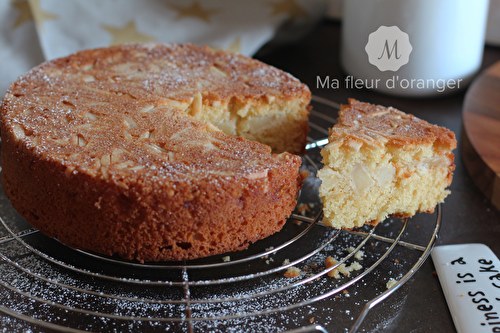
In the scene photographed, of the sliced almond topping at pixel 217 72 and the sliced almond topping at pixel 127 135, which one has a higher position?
the sliced almond topping at pixel 217 72

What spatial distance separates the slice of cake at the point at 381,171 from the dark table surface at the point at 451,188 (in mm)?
241

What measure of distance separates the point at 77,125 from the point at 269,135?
32.9 inches

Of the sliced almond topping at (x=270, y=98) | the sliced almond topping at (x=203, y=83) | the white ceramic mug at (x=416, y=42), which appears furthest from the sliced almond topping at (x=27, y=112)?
the white ceramic mug at (x=416, y=42)

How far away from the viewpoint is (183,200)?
60.4 inches

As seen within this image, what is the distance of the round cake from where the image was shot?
1551mm

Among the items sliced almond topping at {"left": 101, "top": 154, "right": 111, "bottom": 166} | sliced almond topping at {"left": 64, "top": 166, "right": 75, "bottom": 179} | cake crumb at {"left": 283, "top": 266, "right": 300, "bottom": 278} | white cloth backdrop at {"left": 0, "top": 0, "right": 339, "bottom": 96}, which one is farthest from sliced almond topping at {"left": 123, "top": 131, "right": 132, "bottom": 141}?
white cloth backdrop at {"left": 0, "top": 0, "right": 339, "bottom": 96}

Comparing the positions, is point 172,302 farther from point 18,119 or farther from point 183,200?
point 18,119

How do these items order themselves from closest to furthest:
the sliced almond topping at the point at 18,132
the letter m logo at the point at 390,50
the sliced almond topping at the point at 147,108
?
the sliced almond topping at the point at 18,132 < the sliced almond topping at the point at 147,108 < the letter m logo at the point at 390,50

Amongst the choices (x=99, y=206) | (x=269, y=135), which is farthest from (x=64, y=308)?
(x=269, y=135)

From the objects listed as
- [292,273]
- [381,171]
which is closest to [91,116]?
[292,273]

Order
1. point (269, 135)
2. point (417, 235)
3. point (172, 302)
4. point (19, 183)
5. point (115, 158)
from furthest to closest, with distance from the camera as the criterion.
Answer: point (269, 135) → point (417, 235) → point (19, 183) → point (115, 158) → point (172, 302)

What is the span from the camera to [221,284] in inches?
66.4

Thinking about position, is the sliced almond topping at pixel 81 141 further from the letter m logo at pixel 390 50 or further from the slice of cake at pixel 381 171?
the letter m logo at pixel 390 50

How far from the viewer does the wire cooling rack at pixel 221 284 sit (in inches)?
59.4
